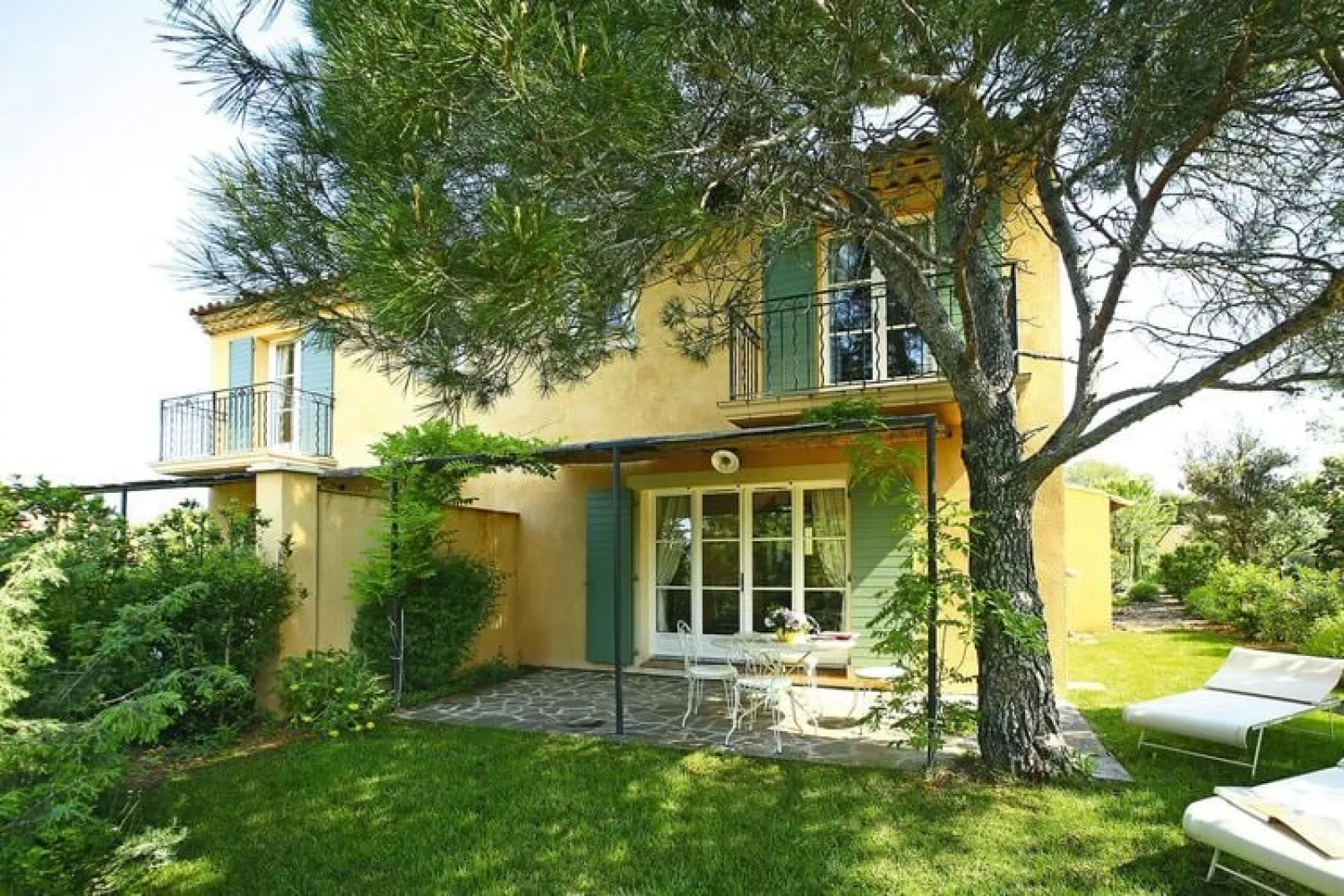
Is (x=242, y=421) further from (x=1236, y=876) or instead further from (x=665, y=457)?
(x=1236, y=876)

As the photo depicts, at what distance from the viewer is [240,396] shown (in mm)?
13273

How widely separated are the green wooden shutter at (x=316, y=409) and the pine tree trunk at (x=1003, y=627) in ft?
35.7

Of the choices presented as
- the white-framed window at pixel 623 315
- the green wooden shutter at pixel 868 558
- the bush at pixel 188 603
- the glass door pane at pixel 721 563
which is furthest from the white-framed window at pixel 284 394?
the green wooden shutter at pixel 868 558

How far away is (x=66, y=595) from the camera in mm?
6395

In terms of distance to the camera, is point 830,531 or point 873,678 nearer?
point 873,678

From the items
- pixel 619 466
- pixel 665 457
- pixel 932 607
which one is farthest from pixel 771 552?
pixel 932 607

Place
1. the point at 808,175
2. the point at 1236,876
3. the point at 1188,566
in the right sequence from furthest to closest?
the point at 1188,566, the point at 808,175, the point at 1236,876

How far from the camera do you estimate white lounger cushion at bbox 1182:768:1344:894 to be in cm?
342

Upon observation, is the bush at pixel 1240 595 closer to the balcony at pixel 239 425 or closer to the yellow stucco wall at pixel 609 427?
the yellow stucco wall at pixel 609 427

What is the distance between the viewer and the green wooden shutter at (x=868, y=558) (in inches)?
354

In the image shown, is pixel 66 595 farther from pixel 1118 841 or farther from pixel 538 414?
pixel 1118 841

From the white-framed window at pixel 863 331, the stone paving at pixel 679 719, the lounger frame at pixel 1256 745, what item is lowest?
the stone paving at pixel 679 719

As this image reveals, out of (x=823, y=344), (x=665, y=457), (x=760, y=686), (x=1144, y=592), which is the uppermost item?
(x=823, y=344)

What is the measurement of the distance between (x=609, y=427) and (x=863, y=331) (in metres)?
3.87
